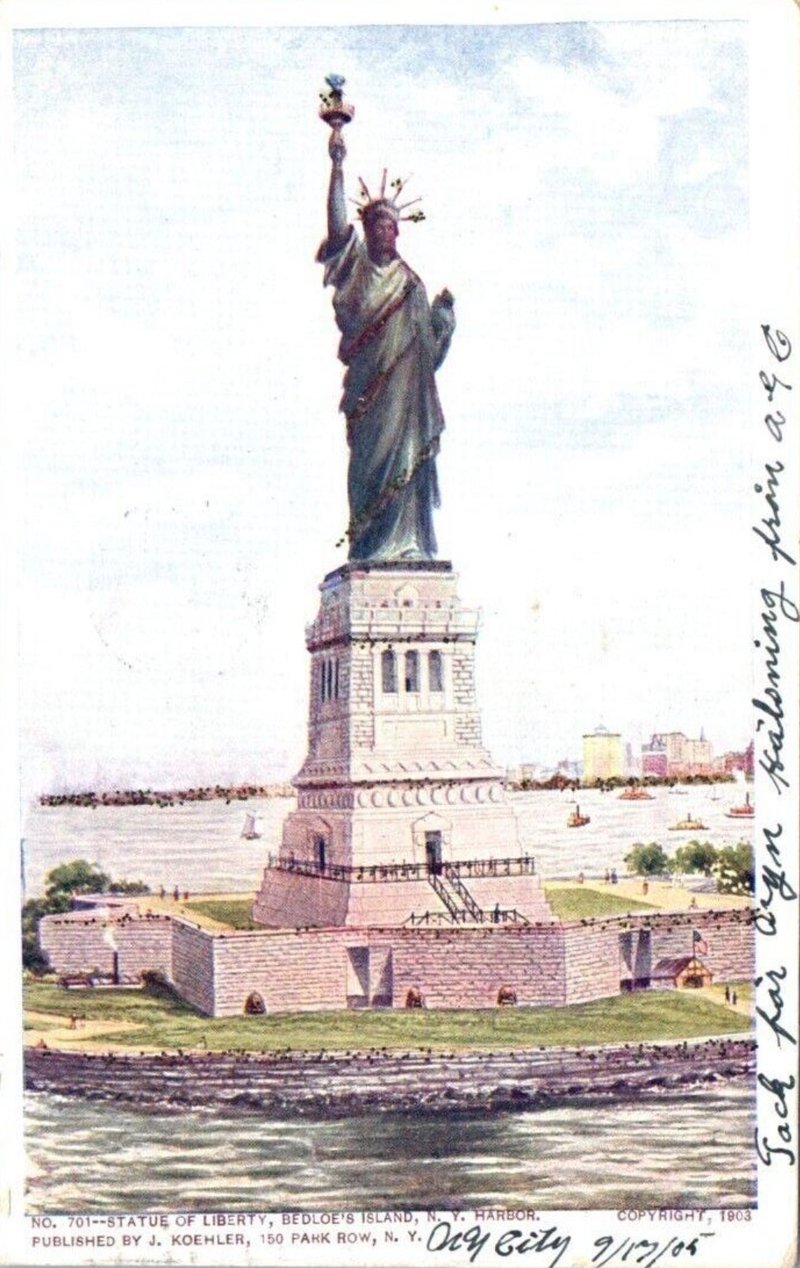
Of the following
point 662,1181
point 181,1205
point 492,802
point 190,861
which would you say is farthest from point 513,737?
point 181,1205

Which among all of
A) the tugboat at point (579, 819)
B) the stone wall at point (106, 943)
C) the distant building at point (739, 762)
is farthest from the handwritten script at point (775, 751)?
the stone wall at point (106, 943)

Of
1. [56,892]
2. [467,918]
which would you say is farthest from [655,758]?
[56,892]

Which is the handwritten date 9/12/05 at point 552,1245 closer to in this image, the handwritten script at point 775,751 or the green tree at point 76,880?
the handwritten script at point 775,751

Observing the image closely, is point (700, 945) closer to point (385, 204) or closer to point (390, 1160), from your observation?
point (390, 1160)

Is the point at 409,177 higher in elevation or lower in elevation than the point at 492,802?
higher

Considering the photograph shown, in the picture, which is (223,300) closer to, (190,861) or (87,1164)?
(190,861)
